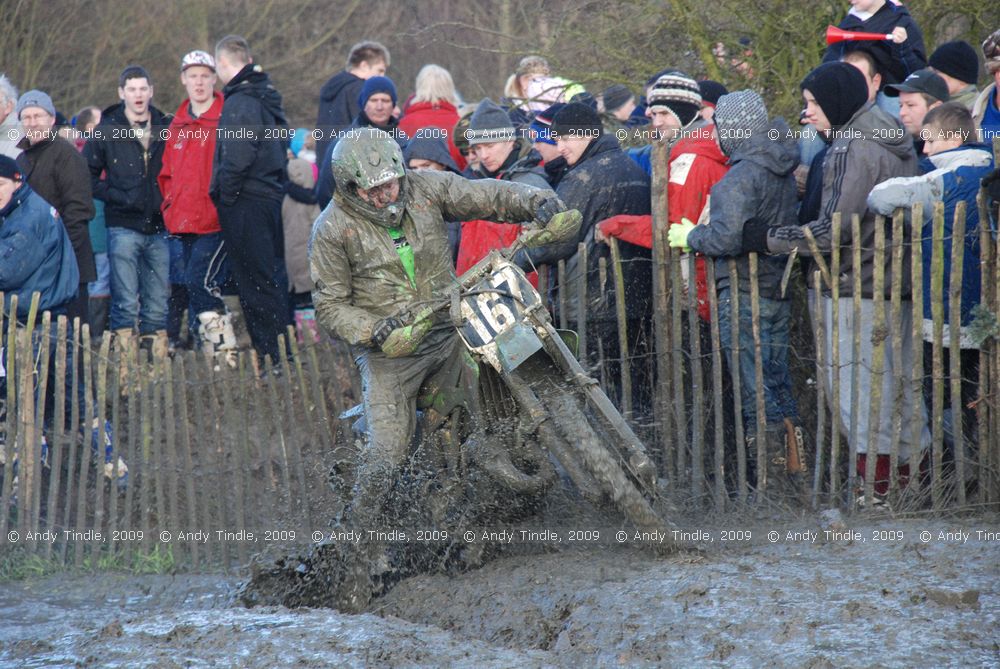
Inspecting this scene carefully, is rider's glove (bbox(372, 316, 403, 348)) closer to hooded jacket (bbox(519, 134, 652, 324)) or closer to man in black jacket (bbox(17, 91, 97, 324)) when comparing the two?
hooded jacket (bbox(519, 134, 652, 324))

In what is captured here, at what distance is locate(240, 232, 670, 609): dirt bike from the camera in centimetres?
560

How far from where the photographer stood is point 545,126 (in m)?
8.09

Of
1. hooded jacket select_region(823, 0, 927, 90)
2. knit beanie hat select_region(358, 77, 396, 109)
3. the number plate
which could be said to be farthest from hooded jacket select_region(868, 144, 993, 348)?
knit beanie hat select_region(358, 77, 396, 109)

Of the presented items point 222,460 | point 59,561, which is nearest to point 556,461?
point 222,460

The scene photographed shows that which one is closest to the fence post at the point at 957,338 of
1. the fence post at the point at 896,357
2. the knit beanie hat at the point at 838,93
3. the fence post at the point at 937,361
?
the fence post at the point at 937,361

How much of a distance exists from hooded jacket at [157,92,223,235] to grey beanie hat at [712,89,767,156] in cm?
442

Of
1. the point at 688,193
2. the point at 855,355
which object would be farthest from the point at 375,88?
the point at 855,355

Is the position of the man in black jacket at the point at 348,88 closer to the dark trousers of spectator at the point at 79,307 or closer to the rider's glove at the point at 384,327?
the dark trousers of spectator at the point at 79,307

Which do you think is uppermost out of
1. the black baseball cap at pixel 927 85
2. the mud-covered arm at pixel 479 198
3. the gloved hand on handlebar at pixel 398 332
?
the black baseball cap at pixel 927 85

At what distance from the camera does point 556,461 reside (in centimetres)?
601

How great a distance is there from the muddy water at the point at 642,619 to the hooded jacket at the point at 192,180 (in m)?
4.37

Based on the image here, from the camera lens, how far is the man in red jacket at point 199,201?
Result: 388 inches

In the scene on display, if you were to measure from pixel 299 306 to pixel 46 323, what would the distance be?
328 cm

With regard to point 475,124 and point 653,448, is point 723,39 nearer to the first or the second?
point 475,124
